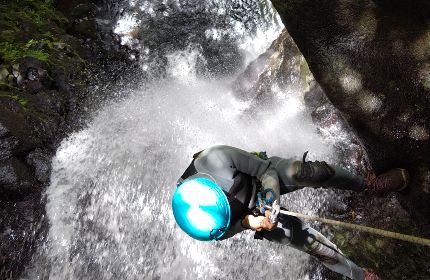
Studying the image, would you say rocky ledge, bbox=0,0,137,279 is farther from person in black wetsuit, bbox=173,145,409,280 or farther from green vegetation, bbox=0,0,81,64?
person in black wetsuit, bbox=173,145,409,280

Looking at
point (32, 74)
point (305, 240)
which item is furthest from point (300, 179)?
point (32, 74)

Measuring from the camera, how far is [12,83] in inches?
283

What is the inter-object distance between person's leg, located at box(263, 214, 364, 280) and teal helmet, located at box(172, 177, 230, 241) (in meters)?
1.14

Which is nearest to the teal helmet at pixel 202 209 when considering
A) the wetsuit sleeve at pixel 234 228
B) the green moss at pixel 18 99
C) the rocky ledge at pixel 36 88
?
the wetsuit sleeve at pixel 234 228

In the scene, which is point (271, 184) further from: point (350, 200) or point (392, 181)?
point (350, 200)

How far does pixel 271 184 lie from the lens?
365 centimetres

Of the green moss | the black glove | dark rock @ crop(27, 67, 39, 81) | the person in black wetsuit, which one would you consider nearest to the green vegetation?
dark rock @ crop(27, 67, 39, 81)

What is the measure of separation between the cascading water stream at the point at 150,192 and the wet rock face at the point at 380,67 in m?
1.86

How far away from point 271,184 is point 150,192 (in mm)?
3431

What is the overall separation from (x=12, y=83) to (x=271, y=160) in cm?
596

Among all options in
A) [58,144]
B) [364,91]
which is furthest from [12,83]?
[364,91]

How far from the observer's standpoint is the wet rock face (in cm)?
375

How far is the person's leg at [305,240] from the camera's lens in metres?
4.19

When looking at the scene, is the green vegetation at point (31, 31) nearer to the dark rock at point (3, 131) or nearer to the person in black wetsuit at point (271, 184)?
the dark rock at point (3, 131)
